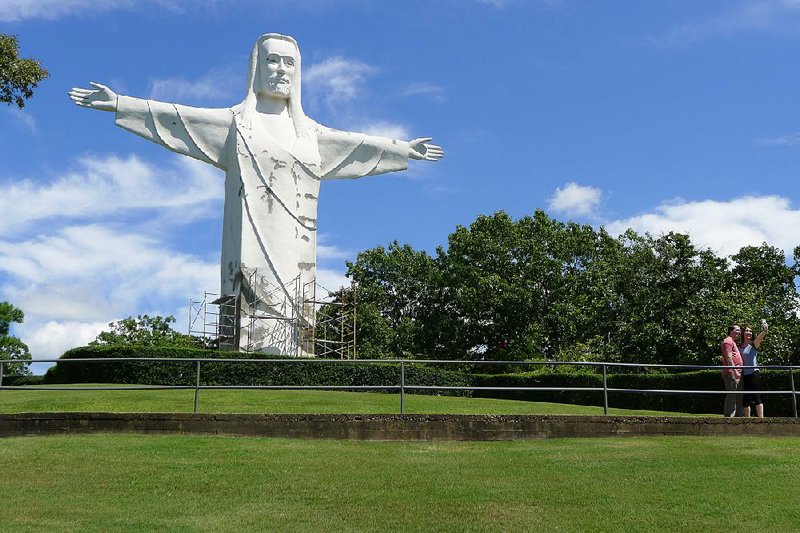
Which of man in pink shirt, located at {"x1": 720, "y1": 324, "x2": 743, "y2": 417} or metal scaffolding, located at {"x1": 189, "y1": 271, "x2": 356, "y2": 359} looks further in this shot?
metal scaffolding, located at {"x1": 189, "y1": 271, "x2": 356, "y2": 359}

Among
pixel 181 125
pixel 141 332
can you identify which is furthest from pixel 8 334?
pixel 181 125

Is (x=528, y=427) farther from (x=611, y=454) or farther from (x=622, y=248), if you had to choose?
(x=622, y=248)

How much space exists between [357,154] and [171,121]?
628 centimetres

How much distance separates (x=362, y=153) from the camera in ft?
95.2

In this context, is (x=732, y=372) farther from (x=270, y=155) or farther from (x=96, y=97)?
(x=96, y=97)

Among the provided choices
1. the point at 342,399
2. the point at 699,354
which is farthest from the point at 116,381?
the point at 699,354

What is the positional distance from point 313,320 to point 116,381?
26.6 feet

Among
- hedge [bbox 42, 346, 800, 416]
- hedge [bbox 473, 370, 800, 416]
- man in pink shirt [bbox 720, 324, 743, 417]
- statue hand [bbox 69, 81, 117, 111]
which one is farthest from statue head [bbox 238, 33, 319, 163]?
man in pink shirt [bbox 720, 324, 743, 417]

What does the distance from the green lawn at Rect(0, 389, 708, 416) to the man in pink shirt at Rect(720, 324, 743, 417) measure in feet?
5.57

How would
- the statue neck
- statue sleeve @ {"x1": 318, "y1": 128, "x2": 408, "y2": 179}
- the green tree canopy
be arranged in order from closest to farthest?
the statue neck
statue sleeve @ {"x1": 318, "y1": 128, "x2": 408, "y2": 179}
the green tree canopy

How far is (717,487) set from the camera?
27.9 ft

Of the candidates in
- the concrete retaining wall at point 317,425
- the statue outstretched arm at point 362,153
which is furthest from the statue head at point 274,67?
the concrete retaining wall at point 317,425

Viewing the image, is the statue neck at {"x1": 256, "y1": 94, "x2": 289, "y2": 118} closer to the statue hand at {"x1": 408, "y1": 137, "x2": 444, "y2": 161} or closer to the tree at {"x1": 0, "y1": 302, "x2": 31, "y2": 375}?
the statue hand at {"x1": 408, "y1": 137, "x2": 444, "y2": 161}

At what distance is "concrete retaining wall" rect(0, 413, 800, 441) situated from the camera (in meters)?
11.4
